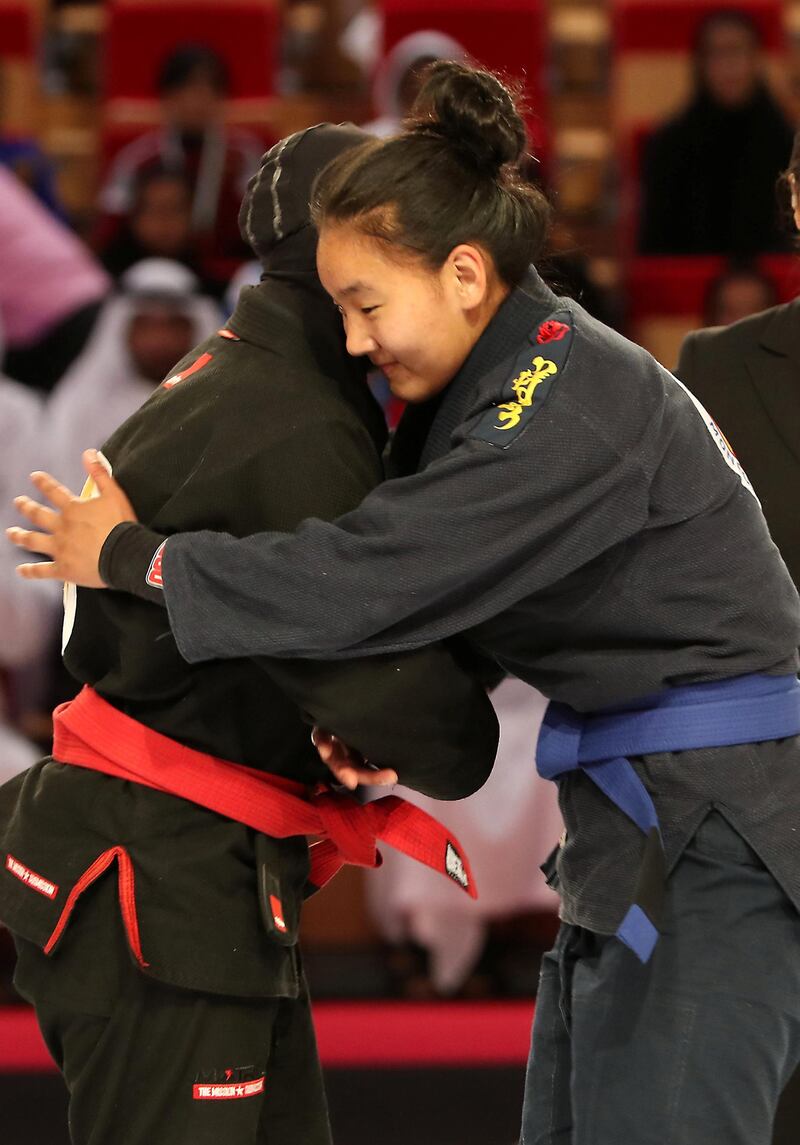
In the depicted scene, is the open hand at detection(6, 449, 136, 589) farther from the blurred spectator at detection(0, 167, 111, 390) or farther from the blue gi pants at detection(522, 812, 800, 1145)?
the blurred spectator at detection(0, 167, 111, 390)

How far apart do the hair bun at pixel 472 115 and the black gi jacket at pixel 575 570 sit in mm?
142

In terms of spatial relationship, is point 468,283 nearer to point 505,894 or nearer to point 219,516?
point 219,516

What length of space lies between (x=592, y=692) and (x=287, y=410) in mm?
417

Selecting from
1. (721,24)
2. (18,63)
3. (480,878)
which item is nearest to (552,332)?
(480,878)

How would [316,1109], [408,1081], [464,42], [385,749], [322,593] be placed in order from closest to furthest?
[322,593] → [385,749] → [316,1109] → [408,1081] → [464,42]

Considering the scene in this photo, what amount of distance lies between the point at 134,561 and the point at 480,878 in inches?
82.8

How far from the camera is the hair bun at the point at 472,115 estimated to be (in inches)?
60.2

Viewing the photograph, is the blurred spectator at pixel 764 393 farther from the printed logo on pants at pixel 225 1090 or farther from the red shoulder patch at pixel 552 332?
the printed logo on pants at pixel 225 1090

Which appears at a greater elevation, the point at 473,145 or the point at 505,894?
the point at 473,145

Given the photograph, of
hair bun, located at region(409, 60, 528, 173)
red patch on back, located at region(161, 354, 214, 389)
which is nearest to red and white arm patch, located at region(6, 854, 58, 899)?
red patch on back, located at region(161, 354, 214, 389)

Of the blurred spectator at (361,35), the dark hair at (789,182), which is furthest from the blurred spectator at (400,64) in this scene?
the dark hair at (789,182)

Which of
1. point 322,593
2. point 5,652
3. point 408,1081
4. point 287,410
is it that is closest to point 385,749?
point 322,593

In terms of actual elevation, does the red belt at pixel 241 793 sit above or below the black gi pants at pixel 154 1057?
above

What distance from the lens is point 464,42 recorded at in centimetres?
509
